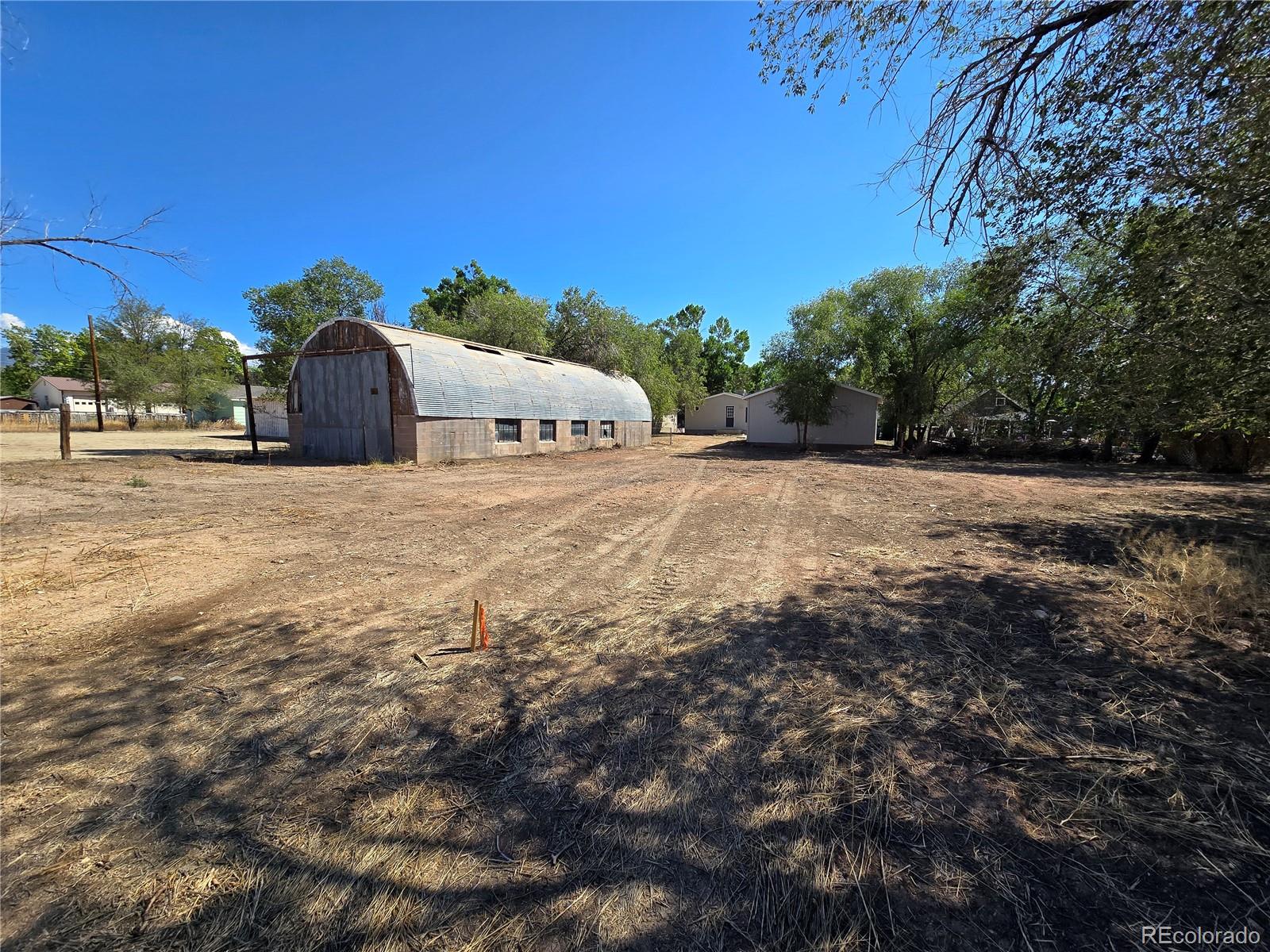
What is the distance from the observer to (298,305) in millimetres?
37781

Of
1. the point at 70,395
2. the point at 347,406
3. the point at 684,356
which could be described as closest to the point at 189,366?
the point at 70,395

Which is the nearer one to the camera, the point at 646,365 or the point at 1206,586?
the point at 1206,586

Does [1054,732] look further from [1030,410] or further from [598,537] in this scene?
[1030,410]

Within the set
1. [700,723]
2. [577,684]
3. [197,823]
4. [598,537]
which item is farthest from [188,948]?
[598,537]

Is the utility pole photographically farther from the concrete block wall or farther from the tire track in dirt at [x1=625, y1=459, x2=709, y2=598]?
the tire track in dirt at [x1=625, y1=459, x2=709, y2=598]

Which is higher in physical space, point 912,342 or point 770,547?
point 912,342

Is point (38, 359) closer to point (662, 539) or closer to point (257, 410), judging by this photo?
point (257, 410)

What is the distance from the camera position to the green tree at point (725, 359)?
58.7m

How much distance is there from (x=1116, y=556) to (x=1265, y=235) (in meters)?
4.11

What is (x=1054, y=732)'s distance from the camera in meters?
2.72

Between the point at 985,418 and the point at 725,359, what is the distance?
3645 centimetres

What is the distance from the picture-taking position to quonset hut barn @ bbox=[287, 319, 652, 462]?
18109 millimetres

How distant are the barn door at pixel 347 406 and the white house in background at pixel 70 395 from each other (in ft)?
122

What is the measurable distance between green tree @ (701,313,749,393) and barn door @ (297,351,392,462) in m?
44.0
